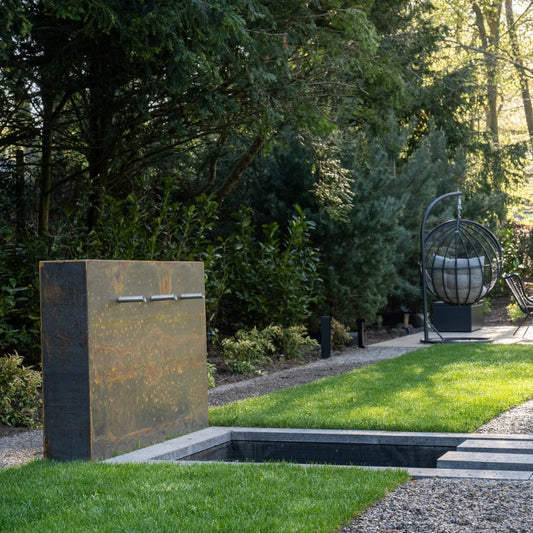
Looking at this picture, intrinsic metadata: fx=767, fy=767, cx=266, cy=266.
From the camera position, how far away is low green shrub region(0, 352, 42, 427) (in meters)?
6.59

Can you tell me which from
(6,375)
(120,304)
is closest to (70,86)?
(6,375)

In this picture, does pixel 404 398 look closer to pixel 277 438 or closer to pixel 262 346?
pixel 277 438

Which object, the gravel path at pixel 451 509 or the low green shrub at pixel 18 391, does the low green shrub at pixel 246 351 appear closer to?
the low green shrub at pixel 18 391

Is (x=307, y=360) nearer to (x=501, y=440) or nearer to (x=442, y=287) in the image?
(x=442, y=287)

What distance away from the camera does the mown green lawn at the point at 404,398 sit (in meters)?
5.80

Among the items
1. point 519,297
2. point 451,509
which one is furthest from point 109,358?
point 519,297

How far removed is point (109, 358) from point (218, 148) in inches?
282

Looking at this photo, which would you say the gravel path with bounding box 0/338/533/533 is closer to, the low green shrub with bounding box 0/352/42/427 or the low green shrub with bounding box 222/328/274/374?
the low green shrub with bounding box 0/352/42/427

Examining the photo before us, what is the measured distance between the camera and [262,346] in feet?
33.3

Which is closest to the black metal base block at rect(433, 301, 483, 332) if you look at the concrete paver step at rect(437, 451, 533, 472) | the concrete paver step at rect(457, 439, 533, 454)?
the concrete paver step at rect(457, 439, 533, 454)

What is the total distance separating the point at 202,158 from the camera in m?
12.4

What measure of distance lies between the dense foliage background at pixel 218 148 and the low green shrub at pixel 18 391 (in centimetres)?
46

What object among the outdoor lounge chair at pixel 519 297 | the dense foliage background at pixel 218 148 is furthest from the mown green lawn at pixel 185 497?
the outdoor lounge chair at pixel 519 297

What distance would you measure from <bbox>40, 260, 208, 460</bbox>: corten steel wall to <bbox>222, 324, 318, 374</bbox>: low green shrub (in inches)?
149
